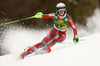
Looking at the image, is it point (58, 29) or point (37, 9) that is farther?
point (37, 9)

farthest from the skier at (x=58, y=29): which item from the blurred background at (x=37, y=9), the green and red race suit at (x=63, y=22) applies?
the blurred background at (x=37, y=9)

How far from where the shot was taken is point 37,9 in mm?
7363

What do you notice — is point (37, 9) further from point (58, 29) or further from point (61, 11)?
point (61, 11)

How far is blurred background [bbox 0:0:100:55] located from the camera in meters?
6.39

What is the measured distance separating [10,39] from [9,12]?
2.35 m

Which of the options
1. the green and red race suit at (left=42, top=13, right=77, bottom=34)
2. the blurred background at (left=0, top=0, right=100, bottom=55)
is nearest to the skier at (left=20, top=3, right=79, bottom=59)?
the green and red race suit at (left=42, top=13, right=77, bottom=34)

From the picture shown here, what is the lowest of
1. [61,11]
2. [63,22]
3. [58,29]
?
[58,29]

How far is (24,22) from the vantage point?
6922mm

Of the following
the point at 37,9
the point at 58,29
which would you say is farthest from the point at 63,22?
the point at 37,9

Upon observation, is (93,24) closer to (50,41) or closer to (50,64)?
(50,41)

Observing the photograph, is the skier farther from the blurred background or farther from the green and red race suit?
the blurred background

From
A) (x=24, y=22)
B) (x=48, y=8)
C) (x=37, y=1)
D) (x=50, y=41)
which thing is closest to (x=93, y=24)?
(x=48, y=8)

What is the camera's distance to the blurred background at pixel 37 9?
639cm

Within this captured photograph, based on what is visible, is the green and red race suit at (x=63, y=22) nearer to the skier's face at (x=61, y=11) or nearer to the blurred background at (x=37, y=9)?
the skier's face at (x=61, y=11)
